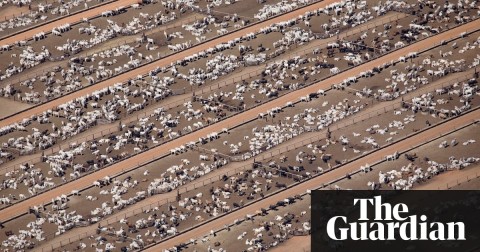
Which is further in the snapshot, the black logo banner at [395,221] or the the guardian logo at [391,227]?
the the guardian logo at [391,227]

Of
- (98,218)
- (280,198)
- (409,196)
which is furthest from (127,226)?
(409,196)

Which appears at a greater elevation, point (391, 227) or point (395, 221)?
point (391, 227)

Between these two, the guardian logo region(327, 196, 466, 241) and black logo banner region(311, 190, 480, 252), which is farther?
the guardian logo region(327, 196, 466, 241)

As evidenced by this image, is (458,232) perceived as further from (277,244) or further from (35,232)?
(35,232)

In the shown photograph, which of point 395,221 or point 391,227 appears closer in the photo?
Answer: point 391,227
